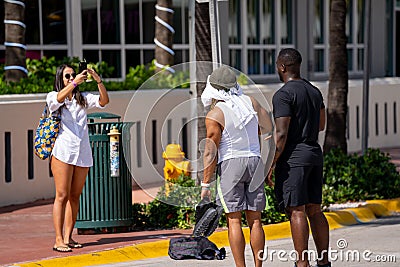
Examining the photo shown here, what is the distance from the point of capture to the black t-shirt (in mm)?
8242

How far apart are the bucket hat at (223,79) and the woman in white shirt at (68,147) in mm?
1774

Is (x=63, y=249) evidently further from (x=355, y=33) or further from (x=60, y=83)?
(x=355, y=33)

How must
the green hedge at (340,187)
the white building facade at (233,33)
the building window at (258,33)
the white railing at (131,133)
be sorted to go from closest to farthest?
the green hedge at (340,187), the white railing at (131,133), the white building facade at (233,33), the building window at (258,33)

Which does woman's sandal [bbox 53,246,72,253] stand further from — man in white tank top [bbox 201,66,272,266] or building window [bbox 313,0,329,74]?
building window [bbox 313,0,329,74]

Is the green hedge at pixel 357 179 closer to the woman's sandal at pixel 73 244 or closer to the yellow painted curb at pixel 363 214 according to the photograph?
the yellow painted curb at pixel 363 214

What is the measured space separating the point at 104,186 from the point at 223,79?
114 inches

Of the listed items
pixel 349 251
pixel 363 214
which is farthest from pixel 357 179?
pixel 349 251

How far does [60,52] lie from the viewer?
→ 60.2 feet

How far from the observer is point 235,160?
320 inches

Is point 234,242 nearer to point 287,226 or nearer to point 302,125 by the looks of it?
point 302,125

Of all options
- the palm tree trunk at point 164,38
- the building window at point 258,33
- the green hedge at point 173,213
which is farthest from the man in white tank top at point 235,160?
the building window at point 258,33

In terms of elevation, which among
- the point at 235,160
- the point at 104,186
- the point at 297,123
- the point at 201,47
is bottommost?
the point at 104,186

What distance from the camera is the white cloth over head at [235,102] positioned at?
820cm

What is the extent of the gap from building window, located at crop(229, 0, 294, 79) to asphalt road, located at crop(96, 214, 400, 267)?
11.0m
